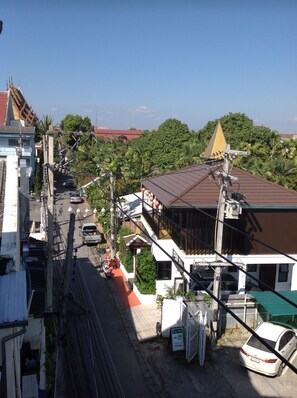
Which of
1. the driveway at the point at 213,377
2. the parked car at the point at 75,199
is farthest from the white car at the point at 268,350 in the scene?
the parked car at the point at 75,199

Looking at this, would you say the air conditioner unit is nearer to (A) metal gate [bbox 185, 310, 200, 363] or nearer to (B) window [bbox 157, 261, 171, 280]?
(A) metal gate [bbox 185, 310, 200, 363]

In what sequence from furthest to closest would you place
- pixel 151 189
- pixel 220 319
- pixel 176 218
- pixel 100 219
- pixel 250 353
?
pixel 100 219, pixel 151 189, pixel 176 218, pixel 220 319, pixel 250 353

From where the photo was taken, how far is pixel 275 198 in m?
17.4

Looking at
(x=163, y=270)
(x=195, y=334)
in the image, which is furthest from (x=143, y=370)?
(x=163, y=270)

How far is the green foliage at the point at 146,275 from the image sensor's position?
18.3 m

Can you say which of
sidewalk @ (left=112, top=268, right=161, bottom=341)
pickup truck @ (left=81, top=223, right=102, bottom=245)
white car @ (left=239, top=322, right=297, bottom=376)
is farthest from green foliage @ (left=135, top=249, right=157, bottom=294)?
pickup truck @ (left=81, top=223, right=102, bottom=245)

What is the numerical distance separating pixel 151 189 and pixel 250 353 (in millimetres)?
10205

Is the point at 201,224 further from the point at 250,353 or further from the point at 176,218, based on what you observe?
the point at 250,353

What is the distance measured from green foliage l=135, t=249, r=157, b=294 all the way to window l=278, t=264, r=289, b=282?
6229mm

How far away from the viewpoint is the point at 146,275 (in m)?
18.4

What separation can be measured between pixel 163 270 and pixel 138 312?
248 cm

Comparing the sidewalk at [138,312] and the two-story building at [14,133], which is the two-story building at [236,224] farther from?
the two-story building at [14,133]

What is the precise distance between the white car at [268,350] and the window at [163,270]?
5858 mm

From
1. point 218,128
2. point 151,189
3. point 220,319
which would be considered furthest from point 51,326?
point 218,128
